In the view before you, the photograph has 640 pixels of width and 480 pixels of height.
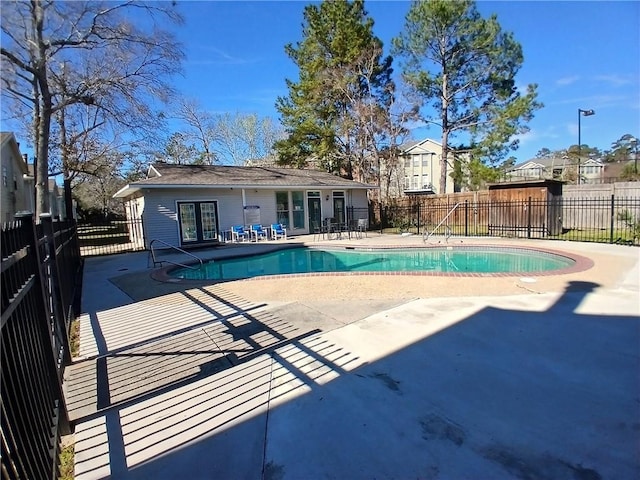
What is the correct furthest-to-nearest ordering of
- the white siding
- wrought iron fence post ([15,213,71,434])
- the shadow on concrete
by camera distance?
the white siding, wrought iron fence post ([15,213,71,434]), the shadow on concrete

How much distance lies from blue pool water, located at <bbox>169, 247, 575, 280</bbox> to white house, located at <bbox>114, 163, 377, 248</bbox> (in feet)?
12.6

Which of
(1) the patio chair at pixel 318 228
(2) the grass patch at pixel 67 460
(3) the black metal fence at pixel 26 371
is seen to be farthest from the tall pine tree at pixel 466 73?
(2) the grass patch at pixel 67 460

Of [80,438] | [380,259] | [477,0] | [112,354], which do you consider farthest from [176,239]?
[477,0]

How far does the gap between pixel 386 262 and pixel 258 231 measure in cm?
680

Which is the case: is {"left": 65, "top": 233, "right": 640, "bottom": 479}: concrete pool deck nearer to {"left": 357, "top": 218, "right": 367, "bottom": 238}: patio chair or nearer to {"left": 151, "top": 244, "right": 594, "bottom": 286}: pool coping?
{"left": 151, "top": 244, "right": 594, "bottom": 286}: pool coping

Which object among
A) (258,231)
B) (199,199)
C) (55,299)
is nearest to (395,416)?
(55,299)

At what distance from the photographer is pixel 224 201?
50.9ft

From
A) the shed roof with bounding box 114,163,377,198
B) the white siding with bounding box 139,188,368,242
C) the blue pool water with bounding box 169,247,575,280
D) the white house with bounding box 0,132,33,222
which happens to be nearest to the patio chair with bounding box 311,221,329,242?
the white siding with bounding box 139,188,368,242

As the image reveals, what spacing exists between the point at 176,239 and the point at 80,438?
12595 millimetres

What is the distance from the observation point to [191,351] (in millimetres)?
3791

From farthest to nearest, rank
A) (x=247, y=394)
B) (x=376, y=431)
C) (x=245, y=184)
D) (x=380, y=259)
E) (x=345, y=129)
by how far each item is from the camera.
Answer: (x=345, y=129) < (x=245, y=184) < (x=380, y=259) < (x=247, y=394) < (x=376, y=431)

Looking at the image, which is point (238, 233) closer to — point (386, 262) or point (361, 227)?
point (361, 227)

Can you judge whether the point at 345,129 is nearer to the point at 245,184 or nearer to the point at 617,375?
the point at 245,184

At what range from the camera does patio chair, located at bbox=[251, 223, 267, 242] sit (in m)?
15.6
